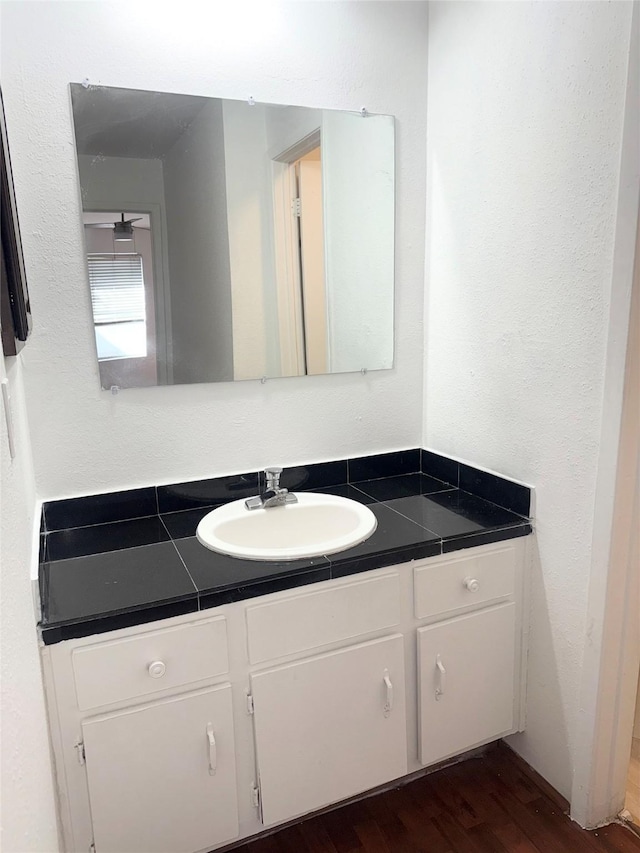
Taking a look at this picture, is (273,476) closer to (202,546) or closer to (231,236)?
(202,546)

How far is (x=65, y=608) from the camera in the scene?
1267 millimetres

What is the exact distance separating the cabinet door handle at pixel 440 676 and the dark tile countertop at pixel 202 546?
0.97 ft

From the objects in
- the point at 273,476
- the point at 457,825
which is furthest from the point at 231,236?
the point at 457,825

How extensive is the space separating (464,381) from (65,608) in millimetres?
1222

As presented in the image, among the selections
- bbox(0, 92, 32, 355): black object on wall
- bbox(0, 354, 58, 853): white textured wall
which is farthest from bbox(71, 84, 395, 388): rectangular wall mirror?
bbox(0, 354, 58, 853): white textured wall

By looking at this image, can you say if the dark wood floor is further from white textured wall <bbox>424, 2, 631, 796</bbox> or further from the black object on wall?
the black object on wall

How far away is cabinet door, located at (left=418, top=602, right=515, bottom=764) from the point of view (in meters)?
1.61

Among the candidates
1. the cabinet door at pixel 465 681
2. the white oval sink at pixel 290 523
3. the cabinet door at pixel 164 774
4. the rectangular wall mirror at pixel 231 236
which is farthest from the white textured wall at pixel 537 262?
the cabinet door at pixel 164 774

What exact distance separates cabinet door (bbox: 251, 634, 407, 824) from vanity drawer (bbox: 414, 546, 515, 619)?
0.13 m

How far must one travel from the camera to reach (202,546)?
1546 mm

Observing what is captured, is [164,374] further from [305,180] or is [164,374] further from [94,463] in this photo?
[305,180]

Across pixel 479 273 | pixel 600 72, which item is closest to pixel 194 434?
pixel 479 273

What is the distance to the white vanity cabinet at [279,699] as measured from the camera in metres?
1.30

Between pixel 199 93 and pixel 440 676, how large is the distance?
1.63 metres
